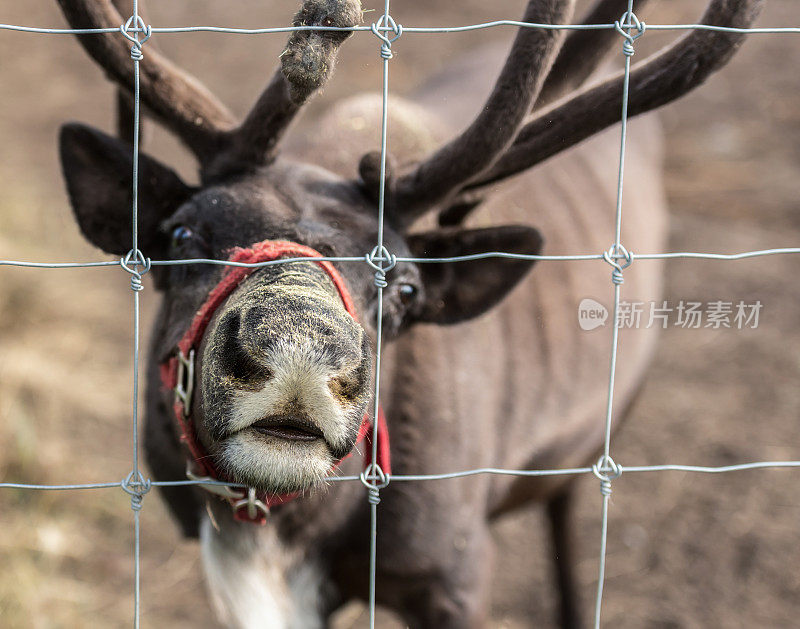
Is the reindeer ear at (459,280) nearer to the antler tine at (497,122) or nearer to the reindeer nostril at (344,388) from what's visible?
the antler tine at (497,122)

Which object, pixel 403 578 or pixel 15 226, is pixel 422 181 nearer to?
pixel 403 578

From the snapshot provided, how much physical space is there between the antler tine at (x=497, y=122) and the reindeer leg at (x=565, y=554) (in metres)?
1.88

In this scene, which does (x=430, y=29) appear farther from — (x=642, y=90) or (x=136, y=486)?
(x=136, y=486)

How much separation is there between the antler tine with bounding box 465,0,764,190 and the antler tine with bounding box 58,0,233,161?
73 cm

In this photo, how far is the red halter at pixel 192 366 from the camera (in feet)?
5.89

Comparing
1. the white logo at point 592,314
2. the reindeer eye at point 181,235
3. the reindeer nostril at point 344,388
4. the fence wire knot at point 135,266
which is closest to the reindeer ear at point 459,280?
the white logo at point 592,314

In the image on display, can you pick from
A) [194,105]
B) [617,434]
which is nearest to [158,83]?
[194,105]

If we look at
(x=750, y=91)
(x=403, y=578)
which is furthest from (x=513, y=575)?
(x=750, y=91)

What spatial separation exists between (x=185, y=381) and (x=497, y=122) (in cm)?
83

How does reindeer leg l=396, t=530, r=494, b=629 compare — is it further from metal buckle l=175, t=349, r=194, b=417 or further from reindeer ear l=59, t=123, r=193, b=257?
reindeer ear l=59, t=123, r=193, b=257

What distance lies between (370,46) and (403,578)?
20.3 feet

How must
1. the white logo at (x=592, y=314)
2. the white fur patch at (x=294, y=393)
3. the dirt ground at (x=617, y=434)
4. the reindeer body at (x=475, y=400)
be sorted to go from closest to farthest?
the white fur patch at (x=294, y=393)
the reindeer body at (x=475, y=400)
the white logo at (x=592, y=314)
the dirt ground at (x=617, y=434)

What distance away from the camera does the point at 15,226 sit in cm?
516

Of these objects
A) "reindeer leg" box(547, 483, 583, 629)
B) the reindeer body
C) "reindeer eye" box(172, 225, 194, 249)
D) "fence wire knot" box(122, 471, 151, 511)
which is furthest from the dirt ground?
"fence wire knot" box(122, 471, 151, 511)
